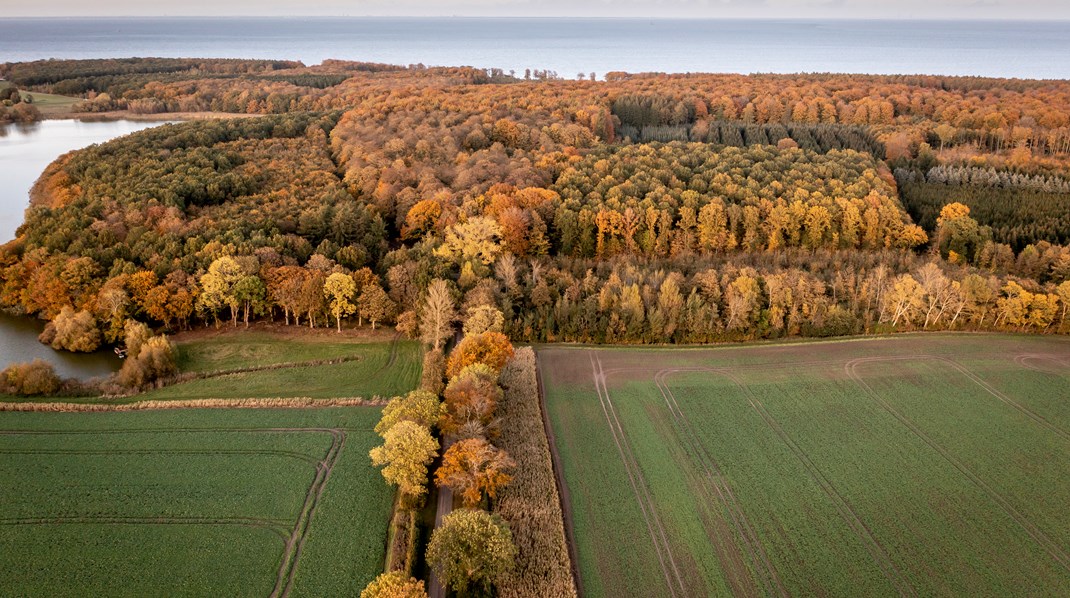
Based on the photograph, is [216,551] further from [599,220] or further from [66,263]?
[599,220]

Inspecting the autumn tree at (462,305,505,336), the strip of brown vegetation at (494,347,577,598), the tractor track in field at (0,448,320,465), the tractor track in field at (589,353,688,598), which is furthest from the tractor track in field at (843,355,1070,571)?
the tractor track in field at (0,448,320,465)

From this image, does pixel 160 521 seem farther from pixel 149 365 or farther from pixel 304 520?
pixel 149 365

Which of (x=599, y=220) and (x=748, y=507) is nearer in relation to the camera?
(x=748, y=507)

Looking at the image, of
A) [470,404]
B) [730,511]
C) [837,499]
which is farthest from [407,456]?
[837,499]

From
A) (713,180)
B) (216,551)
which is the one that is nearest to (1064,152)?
(713,180)

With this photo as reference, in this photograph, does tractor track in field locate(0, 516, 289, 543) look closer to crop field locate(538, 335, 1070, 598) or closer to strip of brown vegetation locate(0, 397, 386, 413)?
strip of brown vegetation locate(0, 397, 386, 413)

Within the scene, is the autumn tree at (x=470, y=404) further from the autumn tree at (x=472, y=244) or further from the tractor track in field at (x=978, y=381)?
the tractor track in field at (x=978, y=381)

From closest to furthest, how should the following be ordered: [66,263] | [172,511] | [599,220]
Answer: [172,511]
[66,263]
[599,220]
